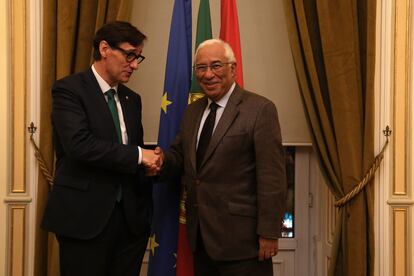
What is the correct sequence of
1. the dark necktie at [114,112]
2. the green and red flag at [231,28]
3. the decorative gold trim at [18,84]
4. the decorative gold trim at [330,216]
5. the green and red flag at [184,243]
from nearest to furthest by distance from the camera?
the dark necktie at [114,112] < the green and red flag at [184,243] < the green and red flag at [231,28] < the decorative gold trim at [18,84] < the decorative gold trim at [330,216]

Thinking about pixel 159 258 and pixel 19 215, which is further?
pixel 19 215

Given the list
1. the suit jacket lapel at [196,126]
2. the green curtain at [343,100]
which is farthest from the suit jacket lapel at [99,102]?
the green curtain at [343,100]

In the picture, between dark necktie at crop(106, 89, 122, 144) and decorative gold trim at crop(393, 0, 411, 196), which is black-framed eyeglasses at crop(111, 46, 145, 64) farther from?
decorative gold trim at crop(393, 0, 411, 196)

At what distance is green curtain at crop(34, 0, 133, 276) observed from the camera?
2547 mm

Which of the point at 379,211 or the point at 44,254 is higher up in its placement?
the point at 379,211

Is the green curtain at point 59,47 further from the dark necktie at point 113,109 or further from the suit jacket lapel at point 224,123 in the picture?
the suit jacket lapel at point 224,123

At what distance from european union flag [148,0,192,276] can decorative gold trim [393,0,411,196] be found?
3.62ft

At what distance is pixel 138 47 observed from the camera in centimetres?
204

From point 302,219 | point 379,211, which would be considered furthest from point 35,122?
point 379,211

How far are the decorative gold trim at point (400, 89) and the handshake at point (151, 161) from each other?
132 centimetres

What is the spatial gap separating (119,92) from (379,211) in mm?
1514

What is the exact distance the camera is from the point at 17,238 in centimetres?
267

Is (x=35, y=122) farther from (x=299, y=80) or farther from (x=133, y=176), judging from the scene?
(x=299, y=80)

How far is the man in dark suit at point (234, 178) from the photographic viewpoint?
1984 millimetres
